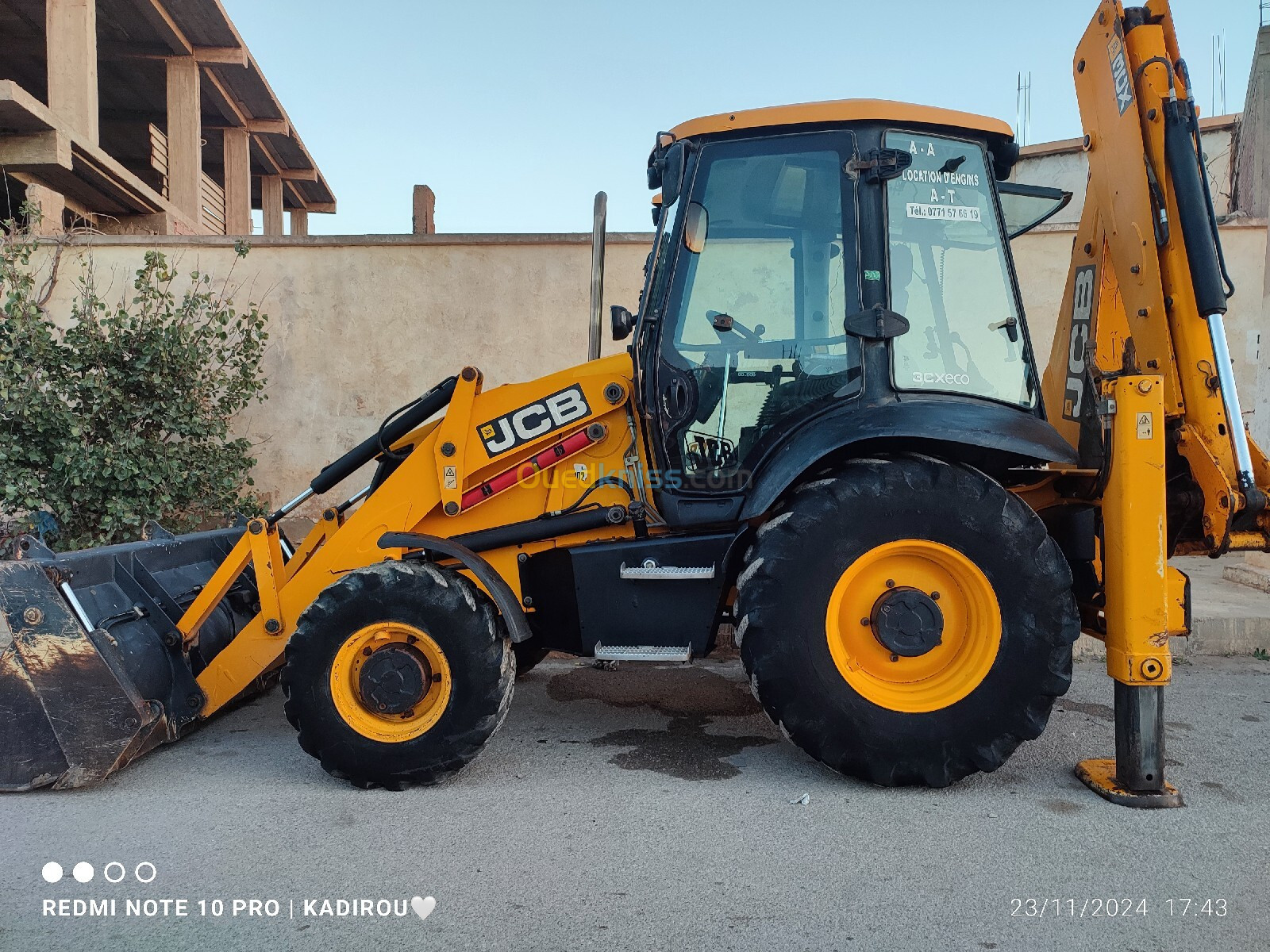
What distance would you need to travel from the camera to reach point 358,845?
10.1 ft

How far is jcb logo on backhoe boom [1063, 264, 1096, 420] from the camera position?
14.3 ft

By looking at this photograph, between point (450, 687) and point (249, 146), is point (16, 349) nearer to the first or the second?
point (450, 687)

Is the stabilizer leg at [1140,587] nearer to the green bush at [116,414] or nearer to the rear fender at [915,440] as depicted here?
the rear fender at [915,440]

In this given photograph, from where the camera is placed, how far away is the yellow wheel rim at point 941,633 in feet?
11.3

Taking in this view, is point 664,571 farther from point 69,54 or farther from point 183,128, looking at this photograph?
point 183,128

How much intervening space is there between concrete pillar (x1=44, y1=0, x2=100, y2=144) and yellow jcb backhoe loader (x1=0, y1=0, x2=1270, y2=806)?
28.3 ft

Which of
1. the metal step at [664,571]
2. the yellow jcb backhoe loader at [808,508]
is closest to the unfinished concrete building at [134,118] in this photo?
the yellow jcb backhoe loader at [808,508]

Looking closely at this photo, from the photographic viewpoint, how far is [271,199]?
1869 centimetres

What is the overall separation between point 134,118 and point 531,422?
15591 millimetres

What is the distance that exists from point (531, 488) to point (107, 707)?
71.1 inches

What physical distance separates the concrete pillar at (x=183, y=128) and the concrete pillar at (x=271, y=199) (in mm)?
5305

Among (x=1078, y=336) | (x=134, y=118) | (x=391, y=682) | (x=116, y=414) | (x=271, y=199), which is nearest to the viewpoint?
(x=391, y=682)

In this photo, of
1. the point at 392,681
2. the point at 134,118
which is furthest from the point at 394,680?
the point at 134,118

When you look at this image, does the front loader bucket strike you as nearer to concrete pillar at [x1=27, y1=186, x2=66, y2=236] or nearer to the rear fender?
the rear fender
